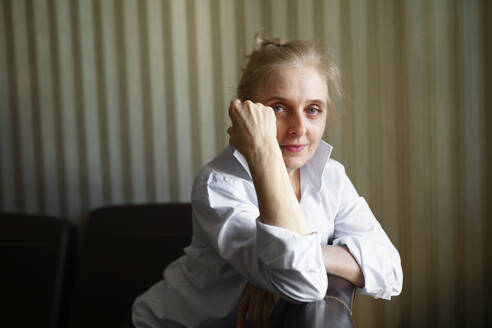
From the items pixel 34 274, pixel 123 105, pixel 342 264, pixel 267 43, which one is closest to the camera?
pixel 342 264

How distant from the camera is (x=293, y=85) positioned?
4.43 feet

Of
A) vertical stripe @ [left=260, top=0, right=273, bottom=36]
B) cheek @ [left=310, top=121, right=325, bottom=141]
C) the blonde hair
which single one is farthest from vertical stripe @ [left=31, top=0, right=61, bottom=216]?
cheek @ [left=310, top=121, right=325, bottom=141]

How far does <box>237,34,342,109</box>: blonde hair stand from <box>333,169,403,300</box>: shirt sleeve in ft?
1.35

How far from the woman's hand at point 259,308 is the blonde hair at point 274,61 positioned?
0.54 meters

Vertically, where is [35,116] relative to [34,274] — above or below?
above

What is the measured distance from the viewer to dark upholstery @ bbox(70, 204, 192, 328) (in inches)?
80.0

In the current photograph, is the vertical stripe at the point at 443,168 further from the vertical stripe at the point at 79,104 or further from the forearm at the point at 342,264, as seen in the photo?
the vertical stripe at the point at 79,104

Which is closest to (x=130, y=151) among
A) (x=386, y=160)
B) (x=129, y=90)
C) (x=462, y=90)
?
(x=129, y=90)

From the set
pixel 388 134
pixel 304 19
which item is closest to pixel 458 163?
pixel 388 134

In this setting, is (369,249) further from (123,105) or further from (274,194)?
(123,105)

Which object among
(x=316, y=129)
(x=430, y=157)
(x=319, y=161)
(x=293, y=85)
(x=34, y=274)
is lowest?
(x=34, y=274)

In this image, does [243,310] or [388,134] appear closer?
[243,310]

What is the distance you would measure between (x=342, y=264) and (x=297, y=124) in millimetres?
382

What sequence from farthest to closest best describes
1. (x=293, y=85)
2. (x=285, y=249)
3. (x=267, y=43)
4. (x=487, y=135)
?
(x=487, y=135), (x=267, y=43), (x=293, y=85), (x=285, y=249)
